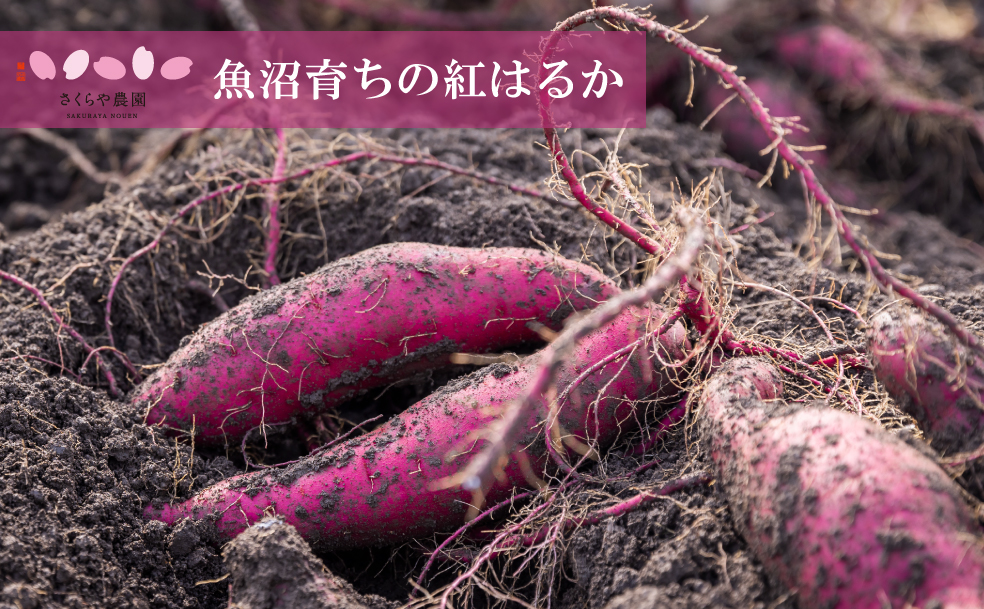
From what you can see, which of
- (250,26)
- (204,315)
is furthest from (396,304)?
(250,26)

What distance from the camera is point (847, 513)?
0.97 m

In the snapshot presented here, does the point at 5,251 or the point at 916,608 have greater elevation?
the point at 5,251

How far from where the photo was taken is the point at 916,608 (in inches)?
35.9

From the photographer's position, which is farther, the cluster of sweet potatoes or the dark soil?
the dark soil

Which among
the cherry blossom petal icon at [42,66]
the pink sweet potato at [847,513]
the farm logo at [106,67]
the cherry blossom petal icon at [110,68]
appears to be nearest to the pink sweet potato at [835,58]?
the pink sweet potato at [847,513]

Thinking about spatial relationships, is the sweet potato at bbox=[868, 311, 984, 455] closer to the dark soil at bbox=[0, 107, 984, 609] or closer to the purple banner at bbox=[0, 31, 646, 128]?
the dark soil at bbox=[0, 107, 984, 609]

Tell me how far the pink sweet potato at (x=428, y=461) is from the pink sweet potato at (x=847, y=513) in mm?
278

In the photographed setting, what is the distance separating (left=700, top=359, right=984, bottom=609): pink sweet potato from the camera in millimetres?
924

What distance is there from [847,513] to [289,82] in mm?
1792

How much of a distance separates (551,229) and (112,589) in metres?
1.17

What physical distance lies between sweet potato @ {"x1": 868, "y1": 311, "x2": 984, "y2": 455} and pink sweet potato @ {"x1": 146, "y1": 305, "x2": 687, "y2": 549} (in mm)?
388

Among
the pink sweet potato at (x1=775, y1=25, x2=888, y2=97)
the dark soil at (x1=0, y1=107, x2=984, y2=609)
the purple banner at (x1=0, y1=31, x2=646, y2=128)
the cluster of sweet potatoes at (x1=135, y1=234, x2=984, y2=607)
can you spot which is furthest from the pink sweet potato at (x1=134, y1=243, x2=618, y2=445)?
the pink sweet potato at (x1=775, y1=25, x2=888, y2=97)

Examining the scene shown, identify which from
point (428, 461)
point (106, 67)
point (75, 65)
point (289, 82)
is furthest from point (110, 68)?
point (428, 461)

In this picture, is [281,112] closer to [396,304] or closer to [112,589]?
[396,304]
